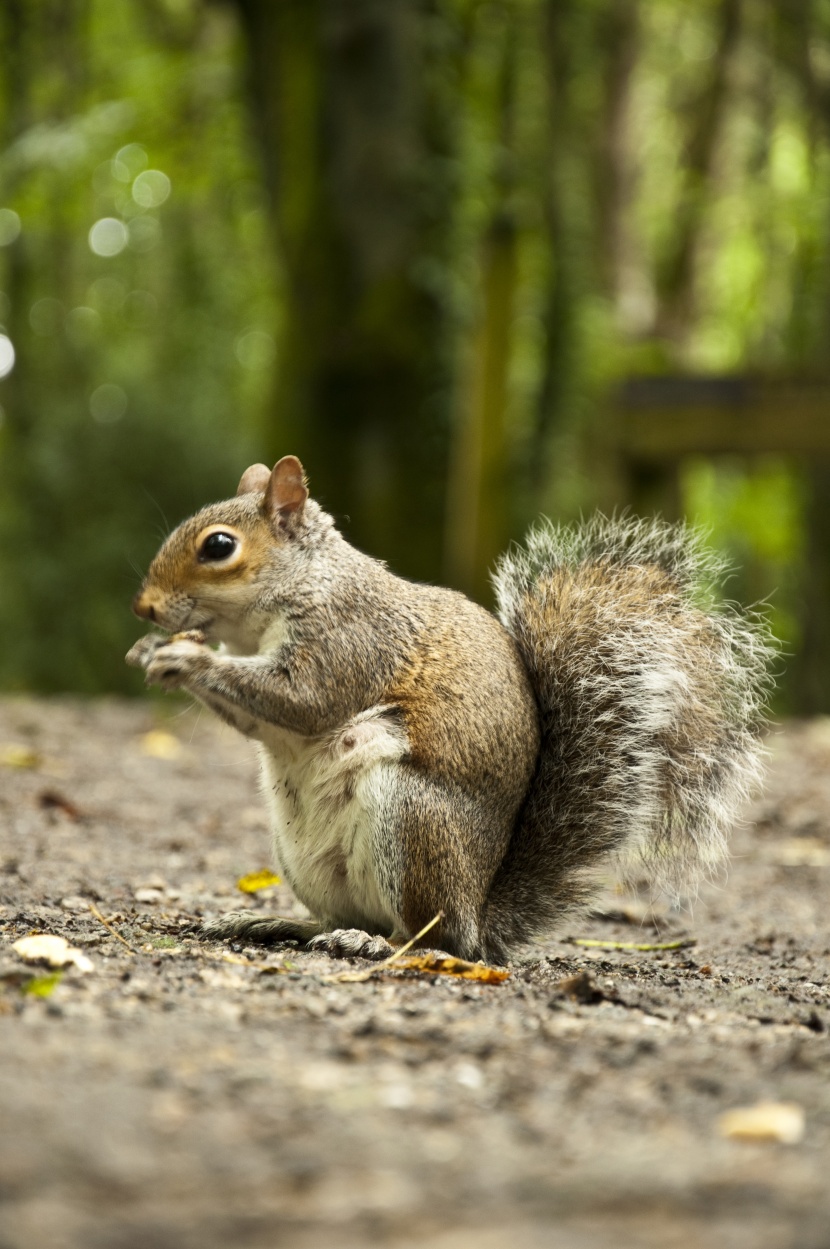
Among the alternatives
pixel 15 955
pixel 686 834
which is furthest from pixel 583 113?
pixel 15 955

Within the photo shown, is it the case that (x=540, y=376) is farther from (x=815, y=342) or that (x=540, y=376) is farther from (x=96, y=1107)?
(x=96, y=1107)

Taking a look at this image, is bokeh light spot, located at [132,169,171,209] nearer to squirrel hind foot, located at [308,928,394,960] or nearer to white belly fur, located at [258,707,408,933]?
white belly fur, located at [258,707,408,933]

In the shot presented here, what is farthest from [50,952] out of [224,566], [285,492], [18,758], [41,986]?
[18,758]

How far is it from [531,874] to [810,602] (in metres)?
8.06

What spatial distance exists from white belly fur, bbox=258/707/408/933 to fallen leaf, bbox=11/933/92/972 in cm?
58

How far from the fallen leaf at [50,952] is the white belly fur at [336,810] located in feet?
1.91

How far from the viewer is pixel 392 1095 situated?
5.37 ft

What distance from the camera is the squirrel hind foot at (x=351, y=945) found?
265 cm

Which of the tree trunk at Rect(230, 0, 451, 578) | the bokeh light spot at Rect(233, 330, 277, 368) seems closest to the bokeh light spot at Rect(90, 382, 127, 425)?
the tree trunk at Rect(230, 0, 451, 578)

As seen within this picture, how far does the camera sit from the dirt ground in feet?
4.18

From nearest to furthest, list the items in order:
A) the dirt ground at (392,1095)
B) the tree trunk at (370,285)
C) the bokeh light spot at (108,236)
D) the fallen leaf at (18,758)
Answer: the dirt ground at (392,1095) → the fallen leaf at (18,758) → the tree trunk at (370,285) → the bokeh light spot at (108,236)

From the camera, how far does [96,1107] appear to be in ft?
4.87

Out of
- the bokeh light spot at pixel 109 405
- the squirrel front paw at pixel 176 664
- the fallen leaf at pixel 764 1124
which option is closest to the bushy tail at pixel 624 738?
the squirrel front paw at pixel 176 664

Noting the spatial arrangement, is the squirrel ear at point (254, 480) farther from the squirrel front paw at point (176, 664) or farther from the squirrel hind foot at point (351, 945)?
the squirrel hind foot at point (351, 945)
